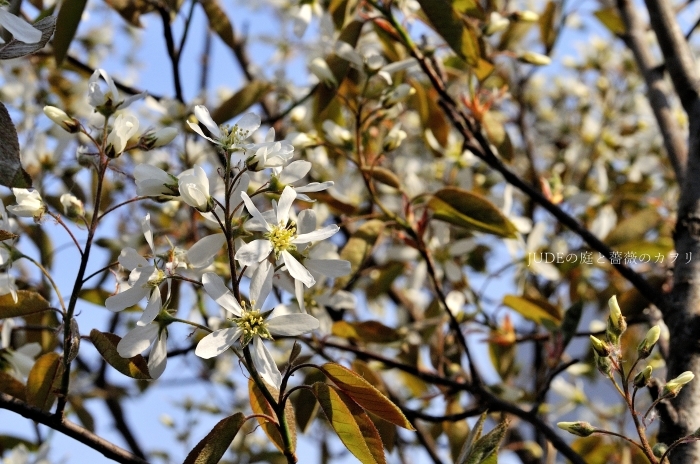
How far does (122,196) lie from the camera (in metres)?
2.06

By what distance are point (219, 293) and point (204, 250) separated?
0.11 metres

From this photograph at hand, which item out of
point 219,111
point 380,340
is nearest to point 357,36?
point 219,111

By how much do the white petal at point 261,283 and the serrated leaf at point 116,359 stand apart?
148mm

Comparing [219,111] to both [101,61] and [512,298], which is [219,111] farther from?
[101,61]

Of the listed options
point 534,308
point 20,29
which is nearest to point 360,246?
point 534,308

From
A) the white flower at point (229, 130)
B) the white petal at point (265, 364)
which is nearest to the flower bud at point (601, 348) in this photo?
the white petal at point (265, 364)

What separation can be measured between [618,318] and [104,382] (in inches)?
72.8

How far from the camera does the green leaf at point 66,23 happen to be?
1.22 meters

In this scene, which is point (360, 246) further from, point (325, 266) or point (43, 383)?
point (43, 383)

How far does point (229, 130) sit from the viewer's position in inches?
34.9

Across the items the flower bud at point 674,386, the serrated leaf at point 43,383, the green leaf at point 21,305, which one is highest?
the green leaf at point 21,305

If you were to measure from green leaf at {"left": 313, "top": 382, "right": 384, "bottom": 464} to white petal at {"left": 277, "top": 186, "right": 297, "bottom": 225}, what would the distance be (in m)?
0.19

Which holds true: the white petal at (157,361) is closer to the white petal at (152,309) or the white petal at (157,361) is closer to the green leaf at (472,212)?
the white petal at (152,309)

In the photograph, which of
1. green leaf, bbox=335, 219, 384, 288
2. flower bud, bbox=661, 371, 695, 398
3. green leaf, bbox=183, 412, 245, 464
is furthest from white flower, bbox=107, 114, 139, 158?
flower bud, bbox=661, 371, 695, 398
